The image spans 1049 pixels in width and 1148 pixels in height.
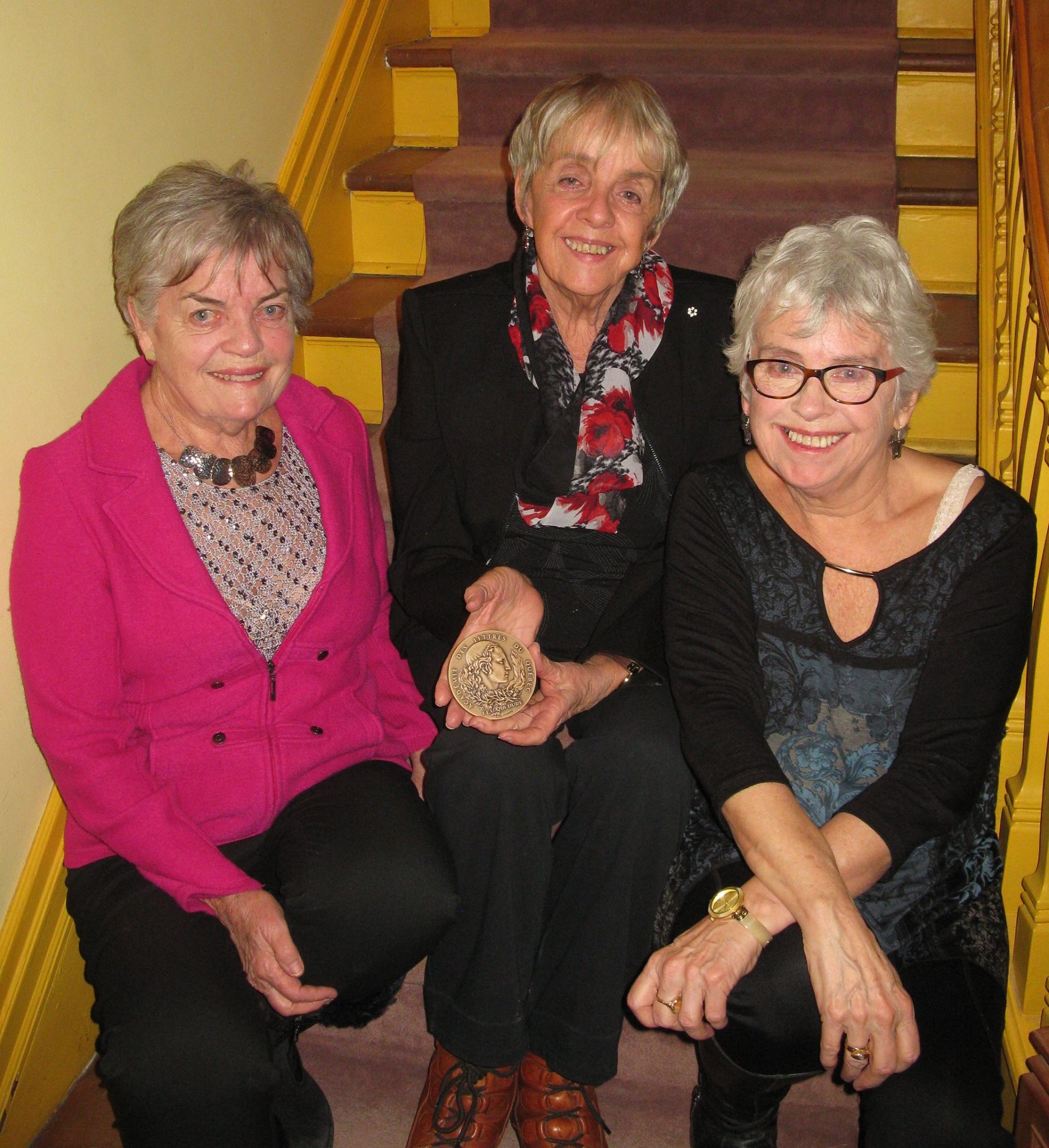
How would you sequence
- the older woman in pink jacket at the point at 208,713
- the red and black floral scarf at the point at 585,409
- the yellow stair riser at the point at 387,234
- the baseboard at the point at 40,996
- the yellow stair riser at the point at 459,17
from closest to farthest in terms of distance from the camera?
the older woman in pink jacket at the point at 208,713 < the baseboard at the point at 40,996 < the red and black floral scarf at the point at 585,409 < the yellow stair riser at the point at 387,234 < the yellow stair riser at the point at 459,17

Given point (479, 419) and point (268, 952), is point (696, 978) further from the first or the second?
point (479, 419)

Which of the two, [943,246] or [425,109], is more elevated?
[425,109]

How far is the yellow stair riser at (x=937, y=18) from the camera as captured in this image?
9.88ft

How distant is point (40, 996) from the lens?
169cm

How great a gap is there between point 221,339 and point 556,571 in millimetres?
692

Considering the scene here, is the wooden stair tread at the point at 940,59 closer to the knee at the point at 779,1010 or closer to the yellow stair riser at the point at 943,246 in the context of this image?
the yellow stair riser at the point at 943,246

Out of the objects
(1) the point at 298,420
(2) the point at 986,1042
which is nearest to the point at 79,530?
(1) the point at 298,420

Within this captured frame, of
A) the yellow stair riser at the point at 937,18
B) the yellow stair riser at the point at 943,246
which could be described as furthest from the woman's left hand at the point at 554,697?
the yellow stair riser at the point at 937,18

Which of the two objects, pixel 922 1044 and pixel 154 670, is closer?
pixel 922 1044

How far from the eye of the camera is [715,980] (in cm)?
131

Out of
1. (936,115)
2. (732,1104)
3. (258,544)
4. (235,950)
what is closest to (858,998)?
(732,1104)

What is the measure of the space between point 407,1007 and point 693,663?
0.86 metres

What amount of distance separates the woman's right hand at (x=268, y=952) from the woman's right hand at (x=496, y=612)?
382mm

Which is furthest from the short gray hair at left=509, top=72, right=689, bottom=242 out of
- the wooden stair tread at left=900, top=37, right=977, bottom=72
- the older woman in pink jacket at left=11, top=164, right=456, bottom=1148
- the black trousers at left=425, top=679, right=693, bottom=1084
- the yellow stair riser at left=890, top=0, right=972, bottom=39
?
the yellow stair riser at left=890, top=0, right=972, bottom=39
